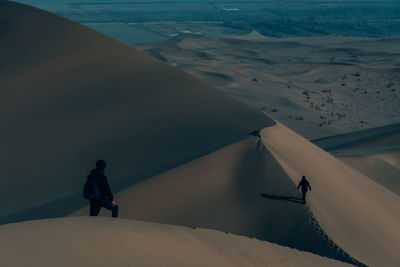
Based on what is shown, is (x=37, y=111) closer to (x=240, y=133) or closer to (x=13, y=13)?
(x=240, y=133)

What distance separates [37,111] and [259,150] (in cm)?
545

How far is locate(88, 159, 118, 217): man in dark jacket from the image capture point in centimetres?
603

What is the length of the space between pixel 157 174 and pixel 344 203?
3.30 metres

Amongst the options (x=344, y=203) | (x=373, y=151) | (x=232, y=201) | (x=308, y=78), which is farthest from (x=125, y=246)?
(x=308, y=78)

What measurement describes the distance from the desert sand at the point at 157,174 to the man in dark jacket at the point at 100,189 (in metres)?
0.28

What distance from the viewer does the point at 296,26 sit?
97750 mm

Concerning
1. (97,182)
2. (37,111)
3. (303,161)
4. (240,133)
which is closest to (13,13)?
(37,111)

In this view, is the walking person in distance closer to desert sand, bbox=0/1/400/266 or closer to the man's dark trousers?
the man's dark trousers

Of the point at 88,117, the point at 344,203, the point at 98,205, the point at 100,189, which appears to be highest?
the point at 100,189

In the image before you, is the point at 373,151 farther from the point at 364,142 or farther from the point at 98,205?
the point at 98,205

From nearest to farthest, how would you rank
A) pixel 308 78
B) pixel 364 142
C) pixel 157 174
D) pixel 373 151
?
pixel 157 174 < pixel 373 151 < pixel 364 142 < pixel 308 78

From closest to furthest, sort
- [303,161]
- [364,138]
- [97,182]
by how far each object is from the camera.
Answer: [97,182], [303,161], [364,138]

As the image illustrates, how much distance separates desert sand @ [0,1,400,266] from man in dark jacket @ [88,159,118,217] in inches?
11.0

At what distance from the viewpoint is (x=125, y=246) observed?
5133 mm
